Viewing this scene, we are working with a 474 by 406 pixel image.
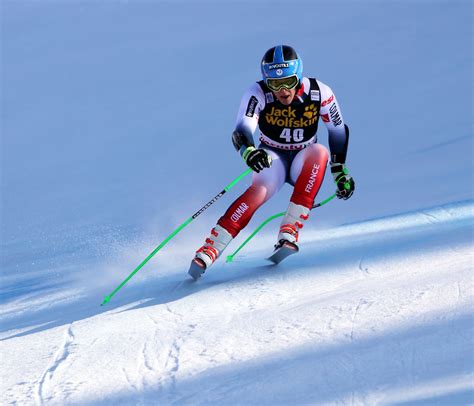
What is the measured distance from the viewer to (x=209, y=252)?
5551 millimetres

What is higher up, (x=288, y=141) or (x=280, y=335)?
(x=288, y=141)

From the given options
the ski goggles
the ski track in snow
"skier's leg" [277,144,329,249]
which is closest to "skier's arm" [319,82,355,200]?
"skier's leg" [277,144,329,249]

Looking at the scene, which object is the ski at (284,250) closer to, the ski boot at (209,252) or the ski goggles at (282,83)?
the ski boot at (209,252)

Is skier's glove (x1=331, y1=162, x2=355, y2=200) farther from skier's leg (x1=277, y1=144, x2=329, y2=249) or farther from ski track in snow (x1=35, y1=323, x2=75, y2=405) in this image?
ski track in snow (x1=35, y1=323, x2=75, y2=405)

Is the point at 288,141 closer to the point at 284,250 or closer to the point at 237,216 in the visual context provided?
the point at 237,216

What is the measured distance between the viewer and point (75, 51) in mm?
15672

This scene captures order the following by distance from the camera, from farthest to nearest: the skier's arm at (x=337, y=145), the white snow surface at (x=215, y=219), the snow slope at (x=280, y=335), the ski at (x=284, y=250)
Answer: the skier's arm at (x=337, y=145) < the ski at (x=284, y=250) < the white snow surface at (x=215, y=219) < the snow slope at (x=280, y=335)

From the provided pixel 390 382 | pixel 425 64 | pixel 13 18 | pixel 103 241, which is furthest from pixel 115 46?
pixel 390 382

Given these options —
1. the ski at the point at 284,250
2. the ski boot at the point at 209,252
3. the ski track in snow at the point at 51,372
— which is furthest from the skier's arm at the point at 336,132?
the ski track in snow at the point at 51,372

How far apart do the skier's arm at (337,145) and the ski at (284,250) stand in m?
0.58

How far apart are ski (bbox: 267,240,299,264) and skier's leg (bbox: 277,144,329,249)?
0.02 meters

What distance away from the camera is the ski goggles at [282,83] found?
5.53m

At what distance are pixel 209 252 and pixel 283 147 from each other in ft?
2.96

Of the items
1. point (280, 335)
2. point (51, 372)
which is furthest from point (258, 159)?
point (51, 372)
